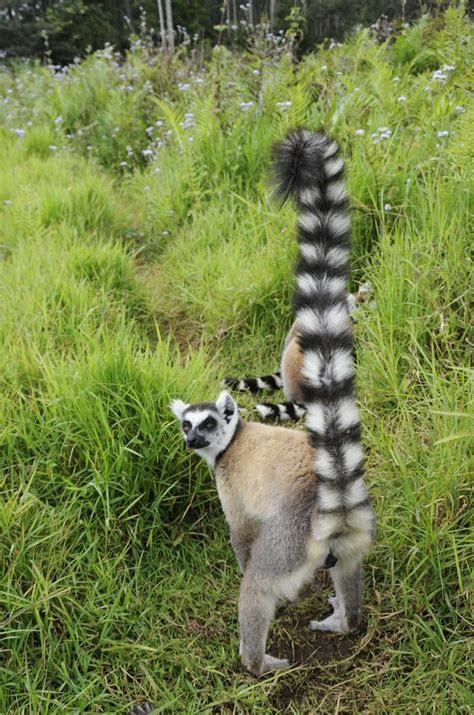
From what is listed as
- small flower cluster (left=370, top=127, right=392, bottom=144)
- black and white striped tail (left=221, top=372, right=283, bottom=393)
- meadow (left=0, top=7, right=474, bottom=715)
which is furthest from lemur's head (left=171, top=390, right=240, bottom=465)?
small flower cluster (left=370, top=127, right=392, bottom=144)

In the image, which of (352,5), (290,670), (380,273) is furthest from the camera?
(352,5)

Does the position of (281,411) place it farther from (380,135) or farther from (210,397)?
(380,135)

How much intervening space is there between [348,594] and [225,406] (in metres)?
0.87

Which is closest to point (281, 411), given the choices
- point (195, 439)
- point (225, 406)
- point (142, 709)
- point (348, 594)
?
point (225, 406)

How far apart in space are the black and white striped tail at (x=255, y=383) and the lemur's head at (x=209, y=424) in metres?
0.82

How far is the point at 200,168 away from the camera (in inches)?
208

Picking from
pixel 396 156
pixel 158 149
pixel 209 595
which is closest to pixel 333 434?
pixel 209 595

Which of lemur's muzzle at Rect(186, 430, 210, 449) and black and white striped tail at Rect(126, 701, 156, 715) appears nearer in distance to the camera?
black and white striped tail at Rect(126, 701, 156, 715)

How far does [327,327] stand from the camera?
6.71 ft

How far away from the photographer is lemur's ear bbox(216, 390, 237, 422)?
8.17 feet

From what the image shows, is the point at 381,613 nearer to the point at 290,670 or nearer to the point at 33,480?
the point at 290,670

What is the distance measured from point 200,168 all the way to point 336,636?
13.5 feet

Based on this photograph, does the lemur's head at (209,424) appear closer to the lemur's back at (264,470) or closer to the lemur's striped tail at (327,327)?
the lemur's back at (264,470)

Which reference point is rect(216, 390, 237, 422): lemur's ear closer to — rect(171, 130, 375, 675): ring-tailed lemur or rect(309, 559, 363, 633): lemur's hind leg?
rect(171, 130, 375, 675): ring-tailed lemur
